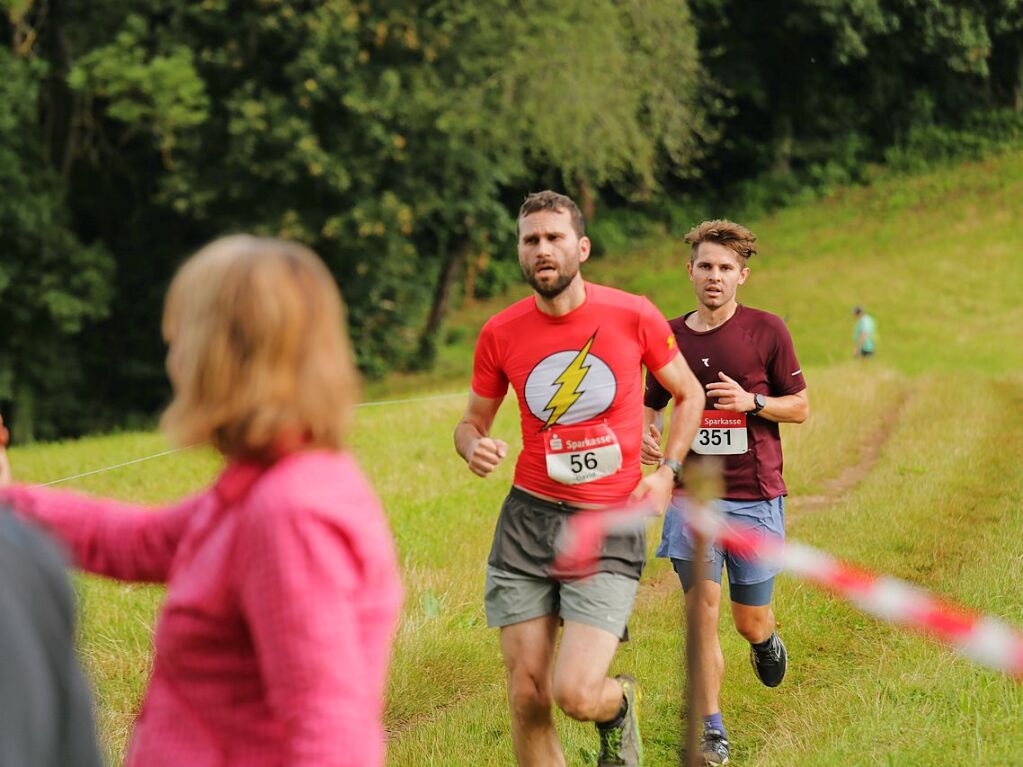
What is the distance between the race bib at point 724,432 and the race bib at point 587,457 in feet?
3.65

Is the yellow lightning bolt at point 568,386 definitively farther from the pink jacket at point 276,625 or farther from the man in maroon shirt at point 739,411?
the pink jacket at point 276,625

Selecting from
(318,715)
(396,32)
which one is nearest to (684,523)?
(318,715)

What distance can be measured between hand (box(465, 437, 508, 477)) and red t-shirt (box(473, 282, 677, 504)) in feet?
0.79

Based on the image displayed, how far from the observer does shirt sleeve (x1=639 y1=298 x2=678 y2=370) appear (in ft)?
16.0

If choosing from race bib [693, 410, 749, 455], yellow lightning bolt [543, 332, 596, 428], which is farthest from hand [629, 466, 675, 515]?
race bib [693, 410, 749, 455]

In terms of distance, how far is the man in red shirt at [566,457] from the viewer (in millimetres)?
4625

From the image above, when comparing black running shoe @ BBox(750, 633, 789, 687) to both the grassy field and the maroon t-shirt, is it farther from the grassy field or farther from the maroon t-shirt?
the maroon t-shirt

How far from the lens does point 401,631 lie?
6.86 meters

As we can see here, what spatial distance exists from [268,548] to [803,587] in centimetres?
647

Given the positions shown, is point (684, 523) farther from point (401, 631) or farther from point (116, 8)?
point (116, 8)

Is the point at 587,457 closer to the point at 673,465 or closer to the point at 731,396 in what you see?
the point at 673,465

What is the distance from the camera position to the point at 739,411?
562cm

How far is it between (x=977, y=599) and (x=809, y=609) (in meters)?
1.06

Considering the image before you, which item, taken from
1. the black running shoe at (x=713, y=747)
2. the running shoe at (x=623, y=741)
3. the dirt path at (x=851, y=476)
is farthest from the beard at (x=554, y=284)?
the dirt path at (x=851, y=476)
